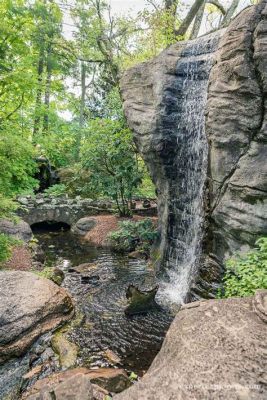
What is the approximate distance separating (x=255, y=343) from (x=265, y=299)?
2.56 ft

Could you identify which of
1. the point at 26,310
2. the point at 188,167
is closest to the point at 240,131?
the point at 188,167

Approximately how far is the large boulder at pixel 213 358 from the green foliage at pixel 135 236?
290 inches

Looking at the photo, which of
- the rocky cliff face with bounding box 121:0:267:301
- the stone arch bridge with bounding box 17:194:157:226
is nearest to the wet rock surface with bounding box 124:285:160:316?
the rocky cliff face with bounding box 121:0:267:301

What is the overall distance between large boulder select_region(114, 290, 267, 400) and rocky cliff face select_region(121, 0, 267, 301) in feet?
9.41

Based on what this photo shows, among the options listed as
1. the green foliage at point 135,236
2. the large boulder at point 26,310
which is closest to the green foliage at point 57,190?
the green foliage at point 135,236

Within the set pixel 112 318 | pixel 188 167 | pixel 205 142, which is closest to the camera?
pixel 112 318

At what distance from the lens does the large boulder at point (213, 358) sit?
297 centimetres

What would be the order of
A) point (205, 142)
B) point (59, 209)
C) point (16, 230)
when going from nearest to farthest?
1. point (205, 142)
2. point (16, 230)
3. point (59, 209)

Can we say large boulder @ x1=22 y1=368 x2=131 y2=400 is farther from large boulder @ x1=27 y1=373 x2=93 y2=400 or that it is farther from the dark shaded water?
the dark shaded water

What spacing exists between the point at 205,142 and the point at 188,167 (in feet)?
3.20

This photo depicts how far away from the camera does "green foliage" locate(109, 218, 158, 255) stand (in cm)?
1150

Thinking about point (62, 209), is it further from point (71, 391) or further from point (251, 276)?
point (71, 391)

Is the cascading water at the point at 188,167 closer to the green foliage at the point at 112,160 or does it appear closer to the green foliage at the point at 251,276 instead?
the green foliage at the point at 251,276

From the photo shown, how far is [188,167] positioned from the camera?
927cm
